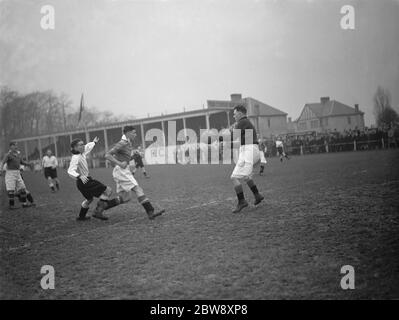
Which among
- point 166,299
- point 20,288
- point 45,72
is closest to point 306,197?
point 166,299

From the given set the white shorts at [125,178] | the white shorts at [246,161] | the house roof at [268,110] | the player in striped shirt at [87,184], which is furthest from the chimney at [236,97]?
A: the white shorts at [125,178]

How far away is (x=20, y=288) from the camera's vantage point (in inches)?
153

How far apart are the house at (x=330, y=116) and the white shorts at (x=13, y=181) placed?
149 ft

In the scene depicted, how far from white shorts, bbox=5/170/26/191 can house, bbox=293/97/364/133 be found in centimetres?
4532

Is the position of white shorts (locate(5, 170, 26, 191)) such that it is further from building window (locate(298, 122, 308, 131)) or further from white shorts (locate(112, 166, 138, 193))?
building window (locate(298, 122, 308, 131))

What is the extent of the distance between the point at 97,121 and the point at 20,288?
3323 centimetres

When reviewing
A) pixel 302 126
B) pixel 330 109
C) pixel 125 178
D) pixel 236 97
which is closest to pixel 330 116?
pixel 330 109

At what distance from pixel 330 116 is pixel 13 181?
49409mm

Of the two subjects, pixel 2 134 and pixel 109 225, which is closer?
pixel 109 225

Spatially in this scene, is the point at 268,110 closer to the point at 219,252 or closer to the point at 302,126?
the point at 302,126

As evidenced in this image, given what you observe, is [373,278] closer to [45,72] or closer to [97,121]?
[45,72]

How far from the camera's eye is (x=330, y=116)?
53.0 meters

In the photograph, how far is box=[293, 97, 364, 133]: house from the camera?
51.9 metres
